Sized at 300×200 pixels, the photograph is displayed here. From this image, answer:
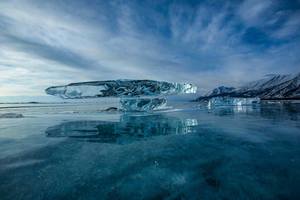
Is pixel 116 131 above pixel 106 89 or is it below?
below

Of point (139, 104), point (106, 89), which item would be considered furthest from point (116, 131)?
point (139, 104)

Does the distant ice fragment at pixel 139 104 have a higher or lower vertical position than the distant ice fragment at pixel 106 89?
lower

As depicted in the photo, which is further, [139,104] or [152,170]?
[139,104]

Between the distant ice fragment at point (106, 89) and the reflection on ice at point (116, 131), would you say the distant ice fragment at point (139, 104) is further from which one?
the reflection on ice at point (116, 131)

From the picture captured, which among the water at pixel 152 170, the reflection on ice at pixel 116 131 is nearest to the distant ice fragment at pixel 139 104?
the reflection on ice at pixel 116 131

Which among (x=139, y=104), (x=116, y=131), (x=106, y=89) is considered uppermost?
(x=106, y=89)

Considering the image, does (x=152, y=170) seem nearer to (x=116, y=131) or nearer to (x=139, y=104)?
(x=116, y=131)

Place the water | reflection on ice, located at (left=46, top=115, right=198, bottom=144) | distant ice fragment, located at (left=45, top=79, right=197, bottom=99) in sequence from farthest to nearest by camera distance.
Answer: distant ice fragment, located at (left=45, top=79, right=197, bottom=99)
reflection on ice, located at (left=46, top=115, right=198, bottom=144)
the water

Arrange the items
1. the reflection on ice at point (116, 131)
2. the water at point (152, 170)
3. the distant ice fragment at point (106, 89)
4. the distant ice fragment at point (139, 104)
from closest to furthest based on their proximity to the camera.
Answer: the water at point (152, 170), the reflection on ice at point (116, 131), the distant ice fragment at point (106, 89), the distant ice fragment at point (139, 104)

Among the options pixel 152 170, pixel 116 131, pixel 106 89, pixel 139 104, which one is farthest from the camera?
pixel 139 104

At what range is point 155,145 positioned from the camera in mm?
5492

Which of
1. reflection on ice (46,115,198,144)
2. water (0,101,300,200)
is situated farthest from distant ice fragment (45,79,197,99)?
water (0,101,300,200)

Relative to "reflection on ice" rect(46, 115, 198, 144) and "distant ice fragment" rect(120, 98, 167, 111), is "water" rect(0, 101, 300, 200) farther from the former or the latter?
"distant ice fragment" rect(120, 98, 167, 111)

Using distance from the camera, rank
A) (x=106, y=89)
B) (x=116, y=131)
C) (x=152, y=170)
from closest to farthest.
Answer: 1. (x=152, y=170)
2. (x=116, y=131)
3. (x=106, y=89)
